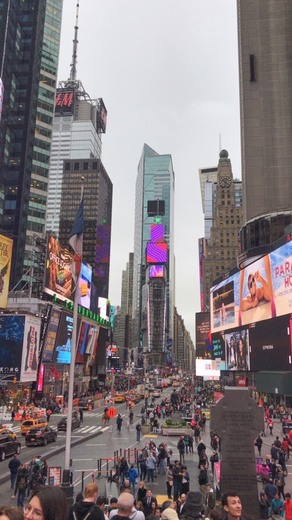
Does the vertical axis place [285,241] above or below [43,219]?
below

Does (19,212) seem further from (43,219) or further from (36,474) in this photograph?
(36,474)

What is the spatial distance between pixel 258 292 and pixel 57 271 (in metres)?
32.1

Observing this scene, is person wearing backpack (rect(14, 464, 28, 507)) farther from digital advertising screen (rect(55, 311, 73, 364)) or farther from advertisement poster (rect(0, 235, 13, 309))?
digital advertising screen (rect(55, 311, 73, 364))

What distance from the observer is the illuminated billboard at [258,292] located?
50.9 meters

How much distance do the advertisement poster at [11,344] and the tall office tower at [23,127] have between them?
151 ft

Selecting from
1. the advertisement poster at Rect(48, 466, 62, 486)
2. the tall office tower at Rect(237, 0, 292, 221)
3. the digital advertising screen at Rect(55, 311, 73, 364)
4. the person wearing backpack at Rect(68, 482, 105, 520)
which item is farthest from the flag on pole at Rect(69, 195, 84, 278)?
the tall office tower at Rect(237, 0, 292, 221)

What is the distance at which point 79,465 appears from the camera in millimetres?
24266

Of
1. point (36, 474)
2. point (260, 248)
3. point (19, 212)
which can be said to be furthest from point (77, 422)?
point (19, 212)

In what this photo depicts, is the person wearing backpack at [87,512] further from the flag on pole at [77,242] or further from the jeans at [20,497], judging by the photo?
the flag on pole at [77,242]

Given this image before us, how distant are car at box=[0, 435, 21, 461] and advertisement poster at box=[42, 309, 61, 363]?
38123 mm

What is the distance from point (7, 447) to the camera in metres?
25.7

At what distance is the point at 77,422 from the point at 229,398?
3154 centimetres

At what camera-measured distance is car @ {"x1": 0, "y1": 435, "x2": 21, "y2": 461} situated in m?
25.2

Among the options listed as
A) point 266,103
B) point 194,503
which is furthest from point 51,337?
point 266,103
